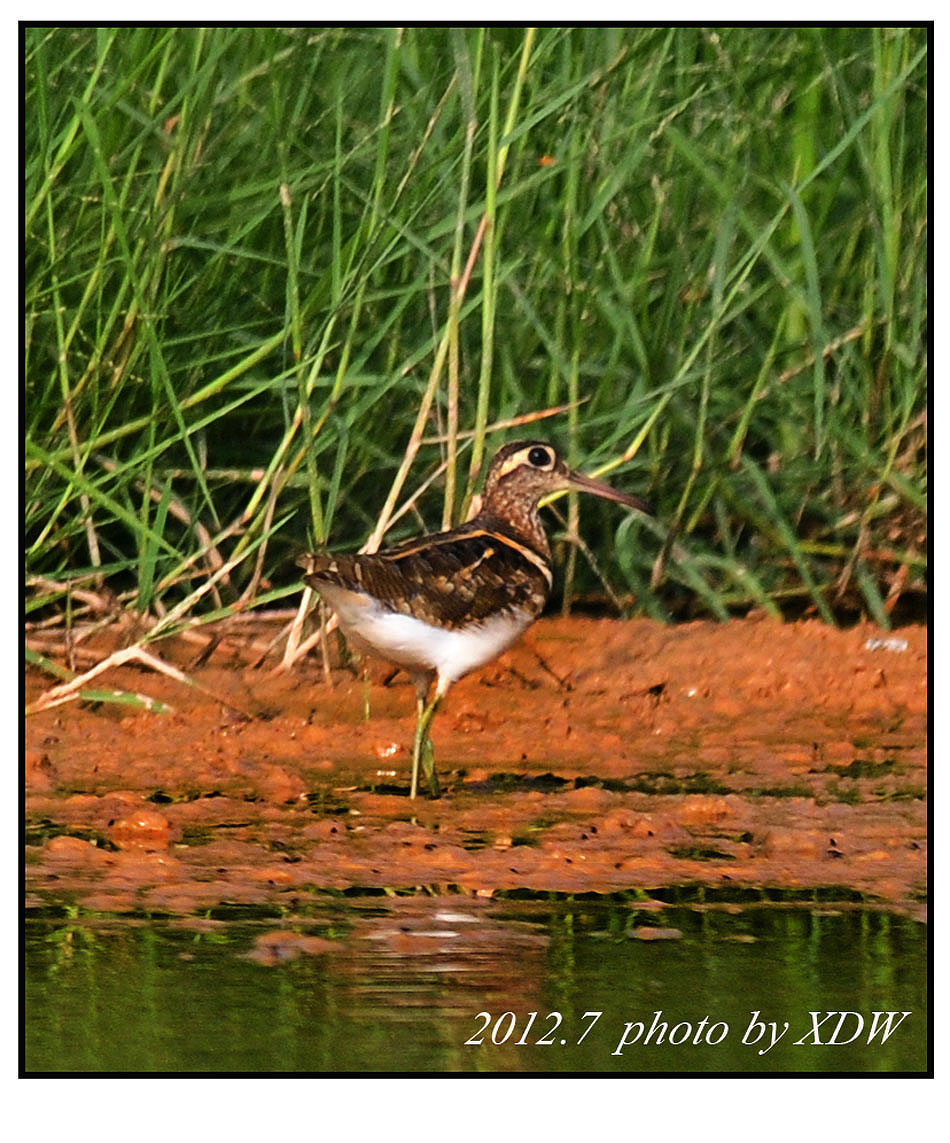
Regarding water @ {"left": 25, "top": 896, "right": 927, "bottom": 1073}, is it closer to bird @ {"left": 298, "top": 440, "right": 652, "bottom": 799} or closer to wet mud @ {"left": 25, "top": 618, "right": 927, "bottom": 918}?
wet mud @ {"left": 25, "top": 618, "right": 927, "bottom": 918}

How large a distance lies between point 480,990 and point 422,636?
5.53ft

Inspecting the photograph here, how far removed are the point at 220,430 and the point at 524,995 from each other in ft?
10.3

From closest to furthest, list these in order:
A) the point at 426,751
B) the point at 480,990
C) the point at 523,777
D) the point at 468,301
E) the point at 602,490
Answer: the point at 480,990
the point at 426,751
the point at 523,777
the point at 602,490
the point at 468,301

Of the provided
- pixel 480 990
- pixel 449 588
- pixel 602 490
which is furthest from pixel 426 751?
pixel 480 990

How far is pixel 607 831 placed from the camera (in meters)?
5.20

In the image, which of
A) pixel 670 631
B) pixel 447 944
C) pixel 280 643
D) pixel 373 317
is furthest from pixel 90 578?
pixel 447 944

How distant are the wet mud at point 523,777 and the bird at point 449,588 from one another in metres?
0.28

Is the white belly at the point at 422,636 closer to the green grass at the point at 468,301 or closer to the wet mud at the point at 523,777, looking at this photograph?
the wet mud at the point at 523,777

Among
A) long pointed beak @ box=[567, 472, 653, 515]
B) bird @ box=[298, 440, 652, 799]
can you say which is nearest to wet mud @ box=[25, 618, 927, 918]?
bird @ box=[298, 440, 652, 799]

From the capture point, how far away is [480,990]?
404 centimetres

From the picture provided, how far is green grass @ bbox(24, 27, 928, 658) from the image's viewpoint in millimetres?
6066

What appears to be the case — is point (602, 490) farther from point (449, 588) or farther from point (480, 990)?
→ point (480, 990)

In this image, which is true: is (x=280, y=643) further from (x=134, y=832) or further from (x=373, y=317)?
(x=134, y=832)

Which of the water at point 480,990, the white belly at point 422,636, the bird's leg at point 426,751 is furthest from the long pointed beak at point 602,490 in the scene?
the water at point 480,990
